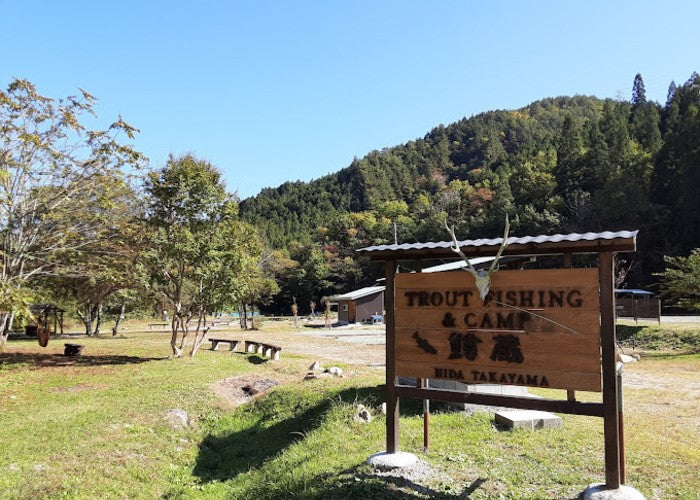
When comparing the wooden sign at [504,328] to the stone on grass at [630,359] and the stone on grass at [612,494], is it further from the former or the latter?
the stone on grass at [630,359]

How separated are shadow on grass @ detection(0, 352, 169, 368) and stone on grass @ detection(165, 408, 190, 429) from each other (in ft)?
23.1

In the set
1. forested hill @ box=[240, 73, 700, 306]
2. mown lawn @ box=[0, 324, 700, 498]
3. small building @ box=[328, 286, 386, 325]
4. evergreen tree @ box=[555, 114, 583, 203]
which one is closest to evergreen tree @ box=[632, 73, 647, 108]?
forested hill @ box=[240, 73, 700, 306]

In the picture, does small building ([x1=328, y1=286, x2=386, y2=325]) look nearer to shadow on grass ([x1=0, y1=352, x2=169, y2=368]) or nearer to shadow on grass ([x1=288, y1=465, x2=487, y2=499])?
shadow on grass ([x1=0, y1=352, x2=169, y2=368])

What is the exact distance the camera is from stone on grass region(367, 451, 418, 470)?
5512mm

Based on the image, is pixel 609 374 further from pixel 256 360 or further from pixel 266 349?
pixel 266 349

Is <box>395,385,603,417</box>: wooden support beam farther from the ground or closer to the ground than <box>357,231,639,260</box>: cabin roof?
closer to the ground

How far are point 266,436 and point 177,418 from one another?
2195mm

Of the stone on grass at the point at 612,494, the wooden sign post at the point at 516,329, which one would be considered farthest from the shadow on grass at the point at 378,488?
the stone on grass at the point at 612,494

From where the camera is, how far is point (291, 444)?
811 cm

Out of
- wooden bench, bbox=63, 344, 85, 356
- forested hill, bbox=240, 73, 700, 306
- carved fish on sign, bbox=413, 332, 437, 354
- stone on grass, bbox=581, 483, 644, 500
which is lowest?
wooden bench, bbox=63, 344, 85, 356

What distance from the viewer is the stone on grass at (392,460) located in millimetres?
5512

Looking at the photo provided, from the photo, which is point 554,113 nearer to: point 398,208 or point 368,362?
point 398,208

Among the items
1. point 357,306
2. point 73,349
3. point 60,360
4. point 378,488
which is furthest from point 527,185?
point 378,488

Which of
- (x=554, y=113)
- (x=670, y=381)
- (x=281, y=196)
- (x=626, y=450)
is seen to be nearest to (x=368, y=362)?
(x=670, y=381)
